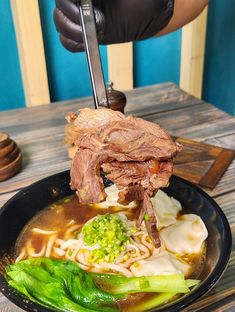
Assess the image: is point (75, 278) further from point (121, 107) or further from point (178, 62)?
point (178, 62)

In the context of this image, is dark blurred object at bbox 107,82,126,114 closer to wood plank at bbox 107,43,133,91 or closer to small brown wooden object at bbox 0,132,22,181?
small brown wooden object at bbox 0,132,22,181

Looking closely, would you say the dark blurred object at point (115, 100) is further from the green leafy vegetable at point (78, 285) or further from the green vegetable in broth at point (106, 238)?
the green leafy vegetable at point (78, 285)

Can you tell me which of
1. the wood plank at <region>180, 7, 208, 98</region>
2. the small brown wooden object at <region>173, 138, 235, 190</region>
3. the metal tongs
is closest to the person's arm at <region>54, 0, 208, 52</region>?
the metal tongs

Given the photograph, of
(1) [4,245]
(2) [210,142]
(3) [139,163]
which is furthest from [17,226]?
(2) [210,142]

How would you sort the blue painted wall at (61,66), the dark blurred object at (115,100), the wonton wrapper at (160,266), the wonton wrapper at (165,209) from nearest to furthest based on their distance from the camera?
the wonton wrapper at (160,266), the wonton wrapper at (165,209), the dark blurred object at (115,100), the blue painted wall at (61,66)

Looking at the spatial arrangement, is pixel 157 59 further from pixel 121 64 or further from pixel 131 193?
pixel 131 193

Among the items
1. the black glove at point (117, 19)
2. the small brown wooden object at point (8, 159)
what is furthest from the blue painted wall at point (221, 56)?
the small brown wooden object at point (8, 159)

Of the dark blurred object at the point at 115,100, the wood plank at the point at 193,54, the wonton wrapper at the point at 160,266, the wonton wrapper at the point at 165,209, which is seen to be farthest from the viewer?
the wood plank at the point at 193,54
